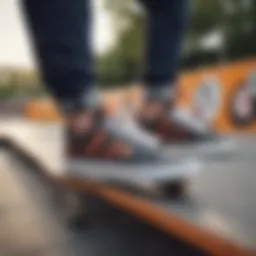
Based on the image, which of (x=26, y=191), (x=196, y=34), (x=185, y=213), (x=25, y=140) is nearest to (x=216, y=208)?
(x=185, y=213)

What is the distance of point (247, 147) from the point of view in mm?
1557

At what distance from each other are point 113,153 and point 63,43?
0.70 ft

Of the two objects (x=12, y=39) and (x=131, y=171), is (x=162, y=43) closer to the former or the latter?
(x=131, y=171)

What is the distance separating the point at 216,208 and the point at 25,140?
137 cm

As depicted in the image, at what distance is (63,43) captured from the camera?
0.91m

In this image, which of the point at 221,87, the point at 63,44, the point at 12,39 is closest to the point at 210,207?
the point at 63,44

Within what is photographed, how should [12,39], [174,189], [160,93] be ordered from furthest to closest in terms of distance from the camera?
[12,39] < [160,93] < [174,189]

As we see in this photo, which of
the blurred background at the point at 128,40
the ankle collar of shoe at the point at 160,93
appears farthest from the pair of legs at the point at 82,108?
the blurred background at the point at 128,40

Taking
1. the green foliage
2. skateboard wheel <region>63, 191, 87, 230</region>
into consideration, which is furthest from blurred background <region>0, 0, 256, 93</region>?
skateboard wheel <region>63, 191, 87, 230</region>

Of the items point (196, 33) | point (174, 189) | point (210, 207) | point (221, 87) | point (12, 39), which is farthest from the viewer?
point (12, 39)

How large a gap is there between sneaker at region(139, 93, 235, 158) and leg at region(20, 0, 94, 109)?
27cm

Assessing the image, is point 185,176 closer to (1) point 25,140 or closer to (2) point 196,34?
(1) point 25,140

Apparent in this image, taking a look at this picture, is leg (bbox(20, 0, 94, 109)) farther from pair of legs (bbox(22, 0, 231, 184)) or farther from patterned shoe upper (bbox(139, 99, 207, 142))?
patterned shoe upper (bbox(139, 99, 207, 142))

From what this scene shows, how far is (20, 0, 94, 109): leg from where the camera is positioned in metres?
0.91
